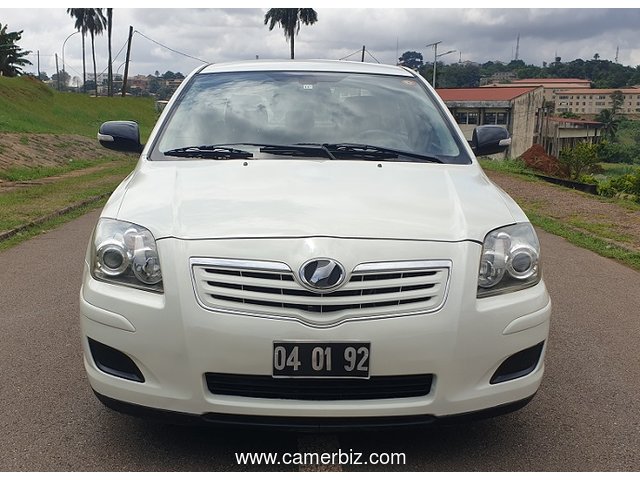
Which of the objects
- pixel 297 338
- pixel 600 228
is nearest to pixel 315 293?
pixel 297 338

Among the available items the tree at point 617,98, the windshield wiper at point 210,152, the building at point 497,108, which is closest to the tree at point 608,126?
the tree at point 617,98

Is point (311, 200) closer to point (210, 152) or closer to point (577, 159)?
point (210, 152)

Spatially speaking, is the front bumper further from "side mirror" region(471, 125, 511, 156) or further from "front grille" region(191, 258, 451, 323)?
"side mirror" region(471, 125, 511, 156)

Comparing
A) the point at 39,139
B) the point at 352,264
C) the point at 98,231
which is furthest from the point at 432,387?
the point at 39,139

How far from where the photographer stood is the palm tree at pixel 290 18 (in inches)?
2389

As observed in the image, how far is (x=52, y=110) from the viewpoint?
33.5 metres

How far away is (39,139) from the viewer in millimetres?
21562

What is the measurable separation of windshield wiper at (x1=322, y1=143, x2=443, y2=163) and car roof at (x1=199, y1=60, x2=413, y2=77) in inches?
34.3

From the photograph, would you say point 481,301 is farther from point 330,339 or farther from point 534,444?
point 534,444

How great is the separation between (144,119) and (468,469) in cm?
4503

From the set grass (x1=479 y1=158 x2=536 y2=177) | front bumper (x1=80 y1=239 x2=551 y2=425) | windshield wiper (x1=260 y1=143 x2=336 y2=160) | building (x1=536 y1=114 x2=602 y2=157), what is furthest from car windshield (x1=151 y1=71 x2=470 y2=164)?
building (x1=536 y1=114 x2=602 y2=157)

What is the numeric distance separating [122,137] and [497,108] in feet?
170

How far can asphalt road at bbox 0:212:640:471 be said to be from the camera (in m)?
2.80

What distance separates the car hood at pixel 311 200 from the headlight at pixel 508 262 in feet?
0.19
